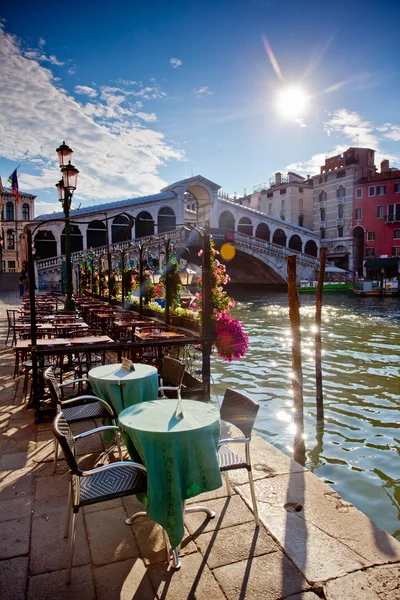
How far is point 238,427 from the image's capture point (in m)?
3.07

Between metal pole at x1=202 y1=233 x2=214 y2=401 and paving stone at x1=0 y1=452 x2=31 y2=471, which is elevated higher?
metal pole at x1=202 y1=233 x2=214 y2=401

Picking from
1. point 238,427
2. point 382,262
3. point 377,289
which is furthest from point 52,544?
point 382,262

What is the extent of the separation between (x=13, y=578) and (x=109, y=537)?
0.59 m

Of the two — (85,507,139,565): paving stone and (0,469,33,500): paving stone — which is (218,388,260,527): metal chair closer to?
(85,507,139,565): paving stone

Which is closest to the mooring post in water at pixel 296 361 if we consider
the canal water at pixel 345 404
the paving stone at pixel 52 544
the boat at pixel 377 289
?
the canal water at pixel 345 404

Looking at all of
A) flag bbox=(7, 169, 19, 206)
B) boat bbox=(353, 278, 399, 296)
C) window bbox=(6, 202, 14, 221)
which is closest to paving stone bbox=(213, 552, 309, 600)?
flag bbox=(7, 169, 19, 206)

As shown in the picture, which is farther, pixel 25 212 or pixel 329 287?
pixel 25 212

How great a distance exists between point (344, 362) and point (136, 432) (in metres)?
10.2

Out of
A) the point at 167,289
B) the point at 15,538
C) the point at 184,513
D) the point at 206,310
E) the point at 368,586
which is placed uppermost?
the point at 167,289

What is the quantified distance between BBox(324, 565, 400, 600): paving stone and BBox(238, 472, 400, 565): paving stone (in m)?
0.09

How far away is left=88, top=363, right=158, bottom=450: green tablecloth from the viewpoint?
3.73 metres

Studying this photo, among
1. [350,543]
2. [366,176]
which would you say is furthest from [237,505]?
[366,176]

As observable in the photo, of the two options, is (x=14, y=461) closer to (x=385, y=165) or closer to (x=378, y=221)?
(x=378, y=221)

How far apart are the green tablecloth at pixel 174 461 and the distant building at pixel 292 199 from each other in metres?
49.8
